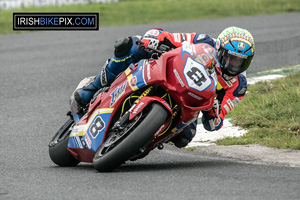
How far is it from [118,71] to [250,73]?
664 centimetres

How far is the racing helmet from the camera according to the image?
6.65 metres

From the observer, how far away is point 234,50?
6.65 meters

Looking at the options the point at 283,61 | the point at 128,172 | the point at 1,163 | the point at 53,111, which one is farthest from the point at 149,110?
the point at 283,61

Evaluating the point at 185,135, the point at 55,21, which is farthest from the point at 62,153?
the point at 55,21

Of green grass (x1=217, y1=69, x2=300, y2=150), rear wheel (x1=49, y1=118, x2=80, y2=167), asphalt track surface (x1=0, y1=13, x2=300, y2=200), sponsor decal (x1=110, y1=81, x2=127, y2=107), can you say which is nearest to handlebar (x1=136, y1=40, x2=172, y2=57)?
sponsor decal (x1=110, y1=81, x2=127, y2=107)

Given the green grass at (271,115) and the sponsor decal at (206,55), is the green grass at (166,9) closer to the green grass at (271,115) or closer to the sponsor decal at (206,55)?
the green grass at (271,115)

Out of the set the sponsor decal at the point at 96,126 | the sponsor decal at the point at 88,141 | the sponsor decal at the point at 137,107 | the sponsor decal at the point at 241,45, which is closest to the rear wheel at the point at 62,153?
the sponsor decal at the point at 88,141

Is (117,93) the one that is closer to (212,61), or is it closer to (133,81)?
(133,81)

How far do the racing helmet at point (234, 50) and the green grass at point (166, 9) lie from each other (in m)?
12.9

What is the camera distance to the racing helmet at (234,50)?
665cm

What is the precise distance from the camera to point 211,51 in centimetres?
665

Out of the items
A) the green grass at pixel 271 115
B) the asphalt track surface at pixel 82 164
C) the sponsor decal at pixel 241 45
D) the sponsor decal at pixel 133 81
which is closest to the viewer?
the asphalt track surface at pixel 82 164

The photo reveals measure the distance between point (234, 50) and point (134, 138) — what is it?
1.35 m

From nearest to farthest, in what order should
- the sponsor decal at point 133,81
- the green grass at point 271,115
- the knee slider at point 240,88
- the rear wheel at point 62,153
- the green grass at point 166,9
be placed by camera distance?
the sponsor decal at point 133,81 → the knee slider at point 240,88 → the rear wheel at point 62,153 → the green grass at point 271,115 → the green grass at point 166,9
